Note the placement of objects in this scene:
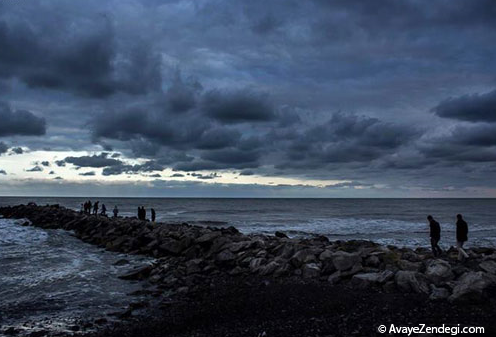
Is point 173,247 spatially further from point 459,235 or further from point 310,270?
point 459,235

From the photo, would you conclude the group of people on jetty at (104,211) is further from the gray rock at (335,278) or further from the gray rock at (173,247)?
the gray rock at (335,278)

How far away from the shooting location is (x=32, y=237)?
30.0 meters

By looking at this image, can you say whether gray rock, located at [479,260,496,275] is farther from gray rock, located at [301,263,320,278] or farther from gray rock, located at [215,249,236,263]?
gray rock, located at [215,249,236,263]

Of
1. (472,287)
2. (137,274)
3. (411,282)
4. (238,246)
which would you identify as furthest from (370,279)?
(137,274)

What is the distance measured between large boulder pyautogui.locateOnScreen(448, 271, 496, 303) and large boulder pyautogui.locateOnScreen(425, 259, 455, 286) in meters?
0.68

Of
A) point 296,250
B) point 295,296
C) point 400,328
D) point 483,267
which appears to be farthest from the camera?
point 296,250

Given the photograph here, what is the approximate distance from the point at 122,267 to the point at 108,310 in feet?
22.4

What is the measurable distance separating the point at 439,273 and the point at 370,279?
204cm

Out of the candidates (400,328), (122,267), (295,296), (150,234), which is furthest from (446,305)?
(150,234)

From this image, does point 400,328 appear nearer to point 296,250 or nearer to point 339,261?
point 339,261

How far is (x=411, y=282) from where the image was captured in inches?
408

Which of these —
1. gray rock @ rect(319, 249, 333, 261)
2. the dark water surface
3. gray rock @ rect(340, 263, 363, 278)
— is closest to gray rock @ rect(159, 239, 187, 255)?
gray rock @ rect(319, 249, 333, 261)

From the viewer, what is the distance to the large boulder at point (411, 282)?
10148mm

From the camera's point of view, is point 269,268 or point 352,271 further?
point 269,268
